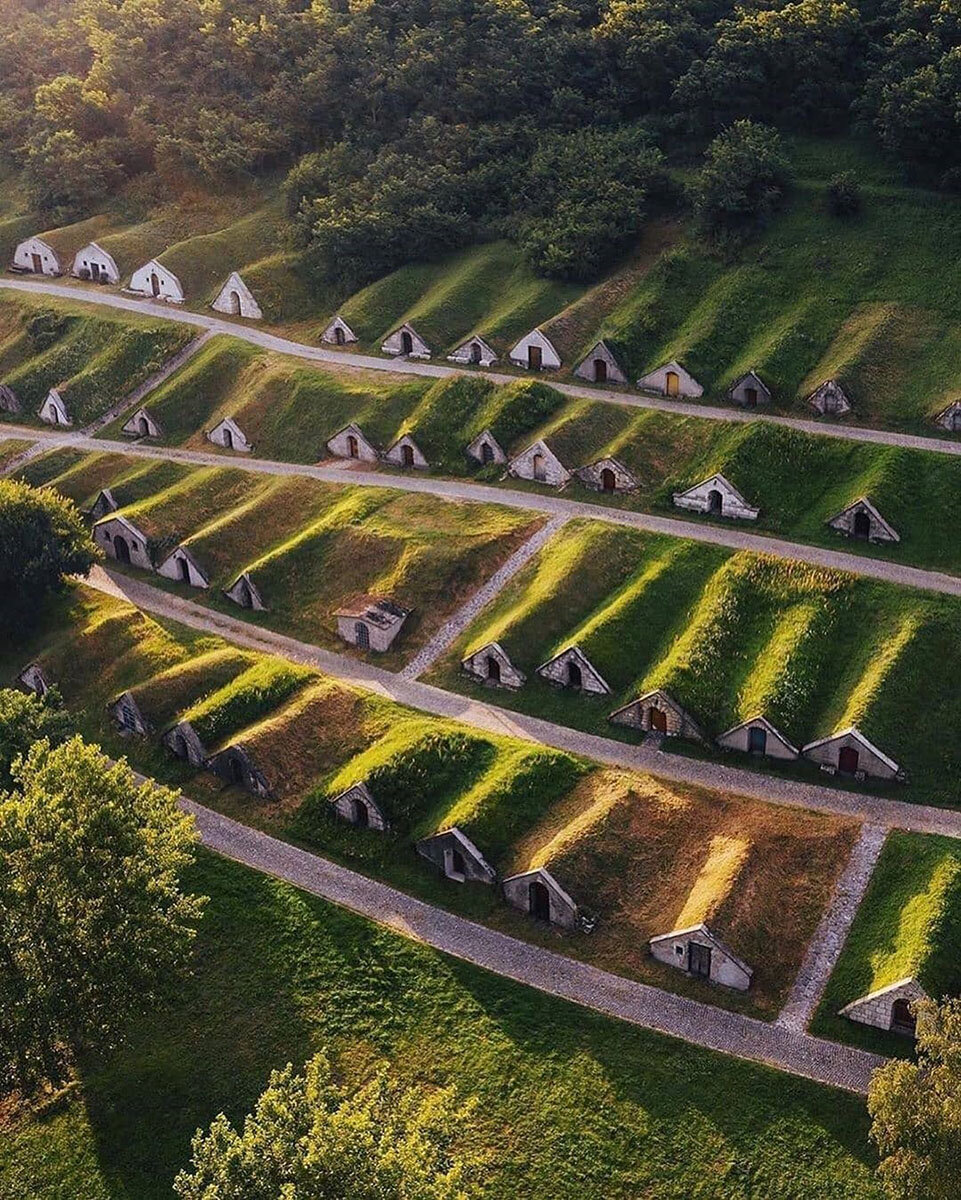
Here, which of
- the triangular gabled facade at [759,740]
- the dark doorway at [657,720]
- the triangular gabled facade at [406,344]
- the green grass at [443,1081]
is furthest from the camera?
the triangular gabled facade at [406,344]

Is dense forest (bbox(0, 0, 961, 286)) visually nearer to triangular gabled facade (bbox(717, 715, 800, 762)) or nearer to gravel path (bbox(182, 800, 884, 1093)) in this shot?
triangular gabled facade (bbox(717, 715, 800, 762))

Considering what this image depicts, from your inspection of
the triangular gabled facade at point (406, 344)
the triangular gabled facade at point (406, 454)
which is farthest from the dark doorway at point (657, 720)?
the triangular gabled facade at point (406, 344)

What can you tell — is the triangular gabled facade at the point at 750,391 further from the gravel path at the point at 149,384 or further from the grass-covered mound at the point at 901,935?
the gravel path at the point at 149,384

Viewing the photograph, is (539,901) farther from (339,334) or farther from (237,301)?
(237,301)

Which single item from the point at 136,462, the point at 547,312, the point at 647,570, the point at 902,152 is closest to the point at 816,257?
the point at 902,152

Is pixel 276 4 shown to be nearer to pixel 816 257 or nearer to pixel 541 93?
pixel 541 93

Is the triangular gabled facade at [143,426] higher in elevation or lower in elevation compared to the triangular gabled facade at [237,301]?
lower
